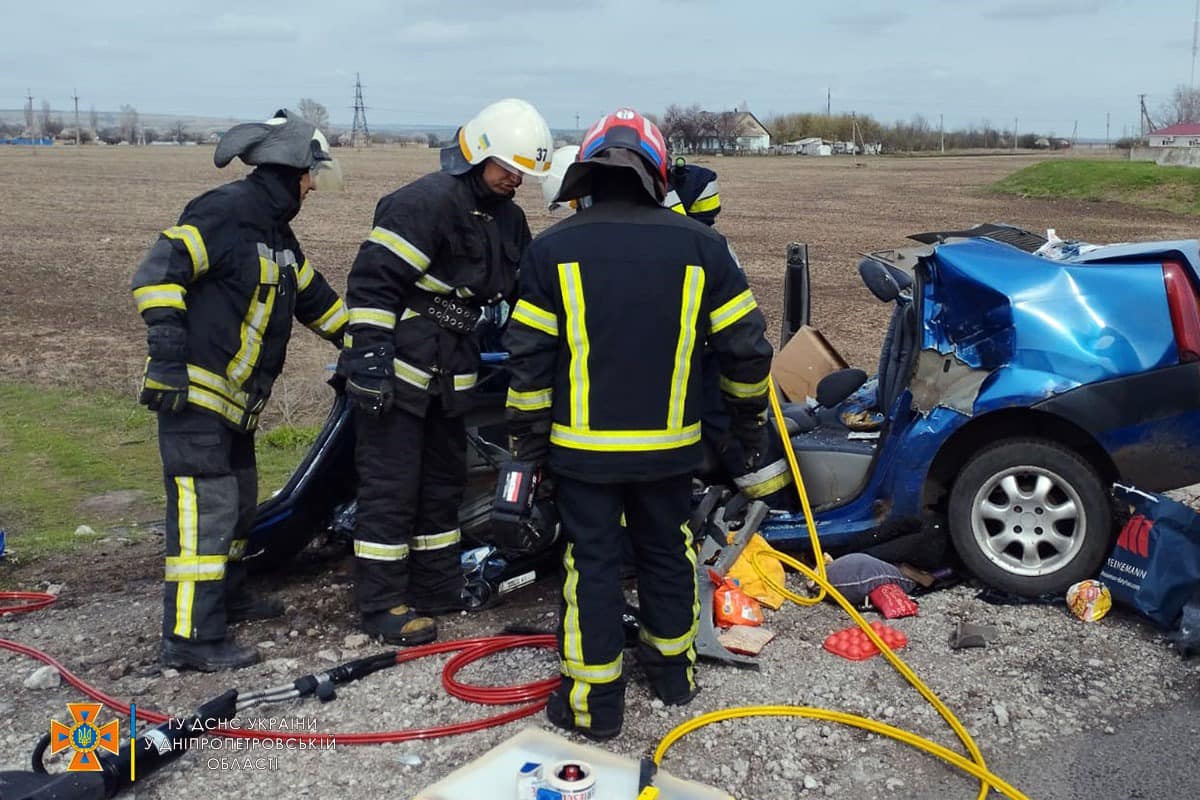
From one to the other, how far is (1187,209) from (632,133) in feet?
90.6

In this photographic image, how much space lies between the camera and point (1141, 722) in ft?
11.7

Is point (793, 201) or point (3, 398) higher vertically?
point (793, 201)

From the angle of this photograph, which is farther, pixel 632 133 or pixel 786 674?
pixel 786 674

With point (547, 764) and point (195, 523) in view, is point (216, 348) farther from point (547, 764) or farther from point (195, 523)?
point (547, 764)

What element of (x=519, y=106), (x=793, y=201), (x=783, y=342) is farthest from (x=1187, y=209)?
(x=519, y=106)

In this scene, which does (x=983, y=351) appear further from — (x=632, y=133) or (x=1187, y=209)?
(x=1187, y=209)

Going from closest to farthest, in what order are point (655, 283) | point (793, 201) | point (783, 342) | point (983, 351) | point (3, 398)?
point (655, 283) < point (983, 351) < point (783, 342) < point (3, 398) < point (793, 201)

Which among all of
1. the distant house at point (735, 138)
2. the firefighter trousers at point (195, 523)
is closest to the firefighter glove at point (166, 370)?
the firefighter trousers at point (195, 523)

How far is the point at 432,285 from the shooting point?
14.2ft

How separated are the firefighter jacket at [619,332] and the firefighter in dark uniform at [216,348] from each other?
1.25 m

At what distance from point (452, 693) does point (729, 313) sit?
1532 mm

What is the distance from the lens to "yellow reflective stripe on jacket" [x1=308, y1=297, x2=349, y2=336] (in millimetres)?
4641

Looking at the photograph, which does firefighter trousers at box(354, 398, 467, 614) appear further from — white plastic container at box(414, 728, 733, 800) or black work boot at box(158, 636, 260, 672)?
white plastic container at box(414, 728, 733, 800)

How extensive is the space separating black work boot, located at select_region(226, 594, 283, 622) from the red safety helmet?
209 cm
